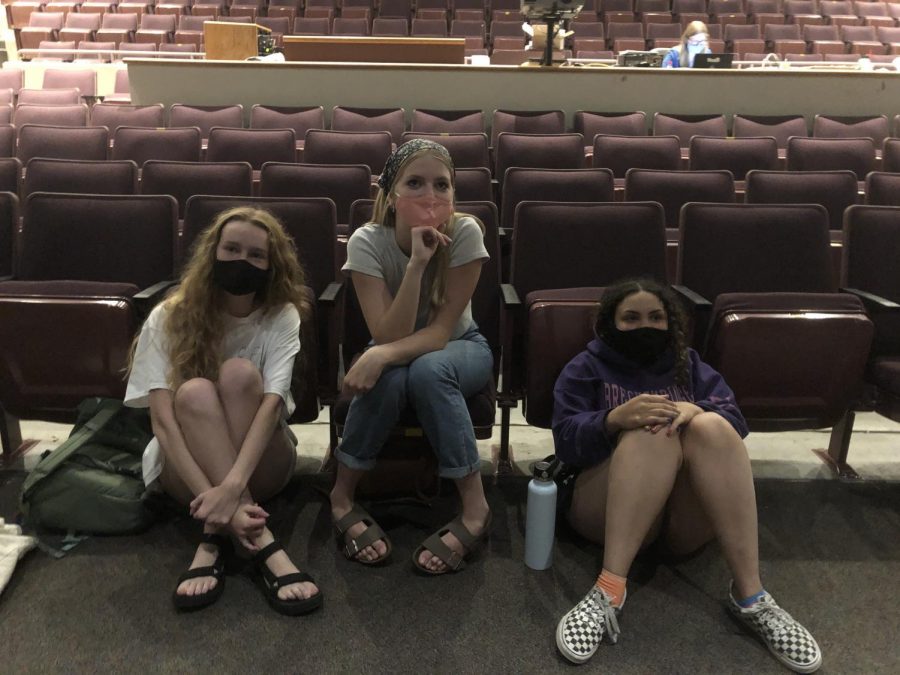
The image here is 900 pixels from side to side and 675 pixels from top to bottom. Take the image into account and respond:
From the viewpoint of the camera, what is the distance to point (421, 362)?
36.2 inches

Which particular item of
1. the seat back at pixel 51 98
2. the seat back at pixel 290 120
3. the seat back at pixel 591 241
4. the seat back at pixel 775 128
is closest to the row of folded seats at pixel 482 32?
the seat back at pixel 51 98

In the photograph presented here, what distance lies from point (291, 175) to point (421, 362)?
0.91m

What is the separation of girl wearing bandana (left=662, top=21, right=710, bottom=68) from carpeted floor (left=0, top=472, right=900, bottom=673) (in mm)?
2528

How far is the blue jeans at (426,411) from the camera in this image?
906 mm

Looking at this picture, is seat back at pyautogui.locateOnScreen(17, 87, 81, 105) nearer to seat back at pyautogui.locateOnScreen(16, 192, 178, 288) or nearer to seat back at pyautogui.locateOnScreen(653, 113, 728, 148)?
seat back at pyautogui.locateOnScreen(16, 192, 178, 288)

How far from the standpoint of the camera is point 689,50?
3.01 meters

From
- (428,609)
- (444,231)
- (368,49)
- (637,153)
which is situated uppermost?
(368,49)

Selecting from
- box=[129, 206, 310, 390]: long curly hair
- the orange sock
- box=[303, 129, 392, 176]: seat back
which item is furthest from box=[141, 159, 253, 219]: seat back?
the orange sock

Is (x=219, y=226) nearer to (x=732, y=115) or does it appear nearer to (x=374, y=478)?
(x=374, y=478)

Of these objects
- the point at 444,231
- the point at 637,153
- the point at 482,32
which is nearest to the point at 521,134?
the point at 637,153

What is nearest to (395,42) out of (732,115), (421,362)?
(732,115)

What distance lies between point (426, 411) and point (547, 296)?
0.32m

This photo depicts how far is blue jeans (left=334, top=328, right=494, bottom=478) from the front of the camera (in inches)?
35.7

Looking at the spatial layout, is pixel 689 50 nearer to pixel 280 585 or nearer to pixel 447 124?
pixel 447 124
